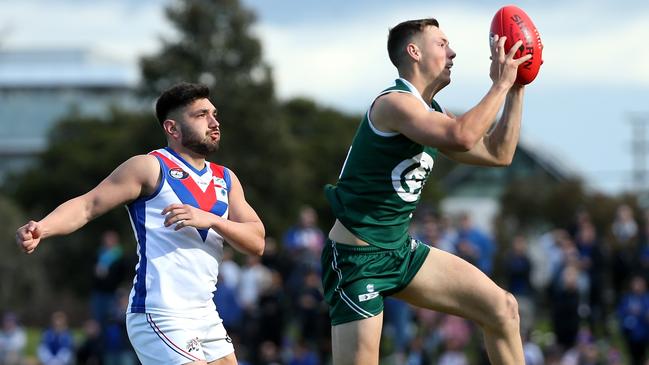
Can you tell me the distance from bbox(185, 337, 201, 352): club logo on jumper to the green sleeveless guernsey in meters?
1.19

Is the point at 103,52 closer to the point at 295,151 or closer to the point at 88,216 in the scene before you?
the point at 295,151

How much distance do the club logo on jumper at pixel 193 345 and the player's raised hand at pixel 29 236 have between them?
1087 mm

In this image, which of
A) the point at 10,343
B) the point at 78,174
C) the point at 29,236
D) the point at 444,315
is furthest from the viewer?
the point at 78,174

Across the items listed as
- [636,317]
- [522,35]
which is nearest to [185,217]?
[522,35]

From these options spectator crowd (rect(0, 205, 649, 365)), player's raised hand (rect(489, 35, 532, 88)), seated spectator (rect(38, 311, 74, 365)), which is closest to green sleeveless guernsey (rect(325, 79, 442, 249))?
player's raised hand (rect(489, 35, 532, 88))

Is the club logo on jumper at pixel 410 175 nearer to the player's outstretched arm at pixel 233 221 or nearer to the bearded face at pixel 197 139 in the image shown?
the player's outstretched arm at pixel 233 221

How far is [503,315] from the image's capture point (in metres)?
7.50

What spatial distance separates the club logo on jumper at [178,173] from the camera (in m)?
7.24

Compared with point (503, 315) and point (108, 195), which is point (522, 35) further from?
point (108, 195)

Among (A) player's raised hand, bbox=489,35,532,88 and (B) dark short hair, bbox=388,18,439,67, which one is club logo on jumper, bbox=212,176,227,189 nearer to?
(B) dark short hair, bbox=388,18,439,67

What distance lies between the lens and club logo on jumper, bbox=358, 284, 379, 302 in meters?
7.36

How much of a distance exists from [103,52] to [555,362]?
88365mm

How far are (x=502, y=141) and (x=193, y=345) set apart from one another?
90.7 inches

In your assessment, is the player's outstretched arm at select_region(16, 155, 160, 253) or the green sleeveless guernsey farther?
the green sleeveless guernsey
